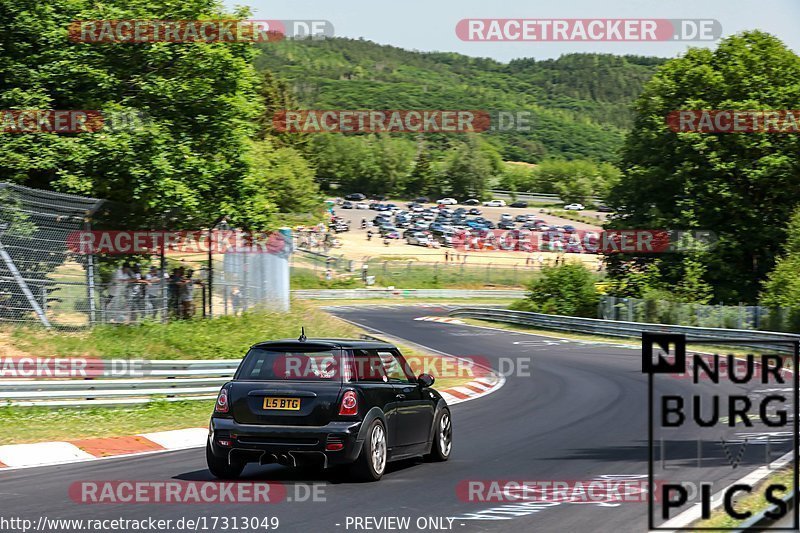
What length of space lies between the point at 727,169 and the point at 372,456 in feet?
123

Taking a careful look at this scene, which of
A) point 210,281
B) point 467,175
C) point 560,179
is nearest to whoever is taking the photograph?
point 210,281

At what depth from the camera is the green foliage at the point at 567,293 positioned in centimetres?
4828

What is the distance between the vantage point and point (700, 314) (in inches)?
1592

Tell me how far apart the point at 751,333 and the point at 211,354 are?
19.2 meters

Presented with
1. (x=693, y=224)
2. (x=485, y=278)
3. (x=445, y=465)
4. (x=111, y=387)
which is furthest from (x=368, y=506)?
(x=485, y=278)

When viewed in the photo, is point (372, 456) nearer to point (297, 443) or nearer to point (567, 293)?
point (297, 443)

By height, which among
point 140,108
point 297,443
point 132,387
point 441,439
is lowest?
point 132,387

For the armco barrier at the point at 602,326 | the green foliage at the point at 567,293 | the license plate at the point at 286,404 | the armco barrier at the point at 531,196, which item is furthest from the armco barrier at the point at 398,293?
the armco barrier at the point at 531,196

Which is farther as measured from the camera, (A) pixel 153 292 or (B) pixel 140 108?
(B) pixel 140 108

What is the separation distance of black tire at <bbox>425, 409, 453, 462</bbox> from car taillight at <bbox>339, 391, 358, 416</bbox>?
218 cm

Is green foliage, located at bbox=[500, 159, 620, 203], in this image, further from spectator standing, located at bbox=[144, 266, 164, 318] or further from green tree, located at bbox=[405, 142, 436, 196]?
spectator standing, located at bbox=[144, 266, 164, 318]

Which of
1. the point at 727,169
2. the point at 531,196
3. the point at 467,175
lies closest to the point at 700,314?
the point at 727,169

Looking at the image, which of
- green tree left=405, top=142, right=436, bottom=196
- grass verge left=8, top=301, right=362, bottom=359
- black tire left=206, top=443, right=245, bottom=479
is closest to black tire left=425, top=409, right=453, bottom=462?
black tire left=206, top=443, right=245, bottom=479

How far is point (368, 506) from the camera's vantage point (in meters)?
9.09
